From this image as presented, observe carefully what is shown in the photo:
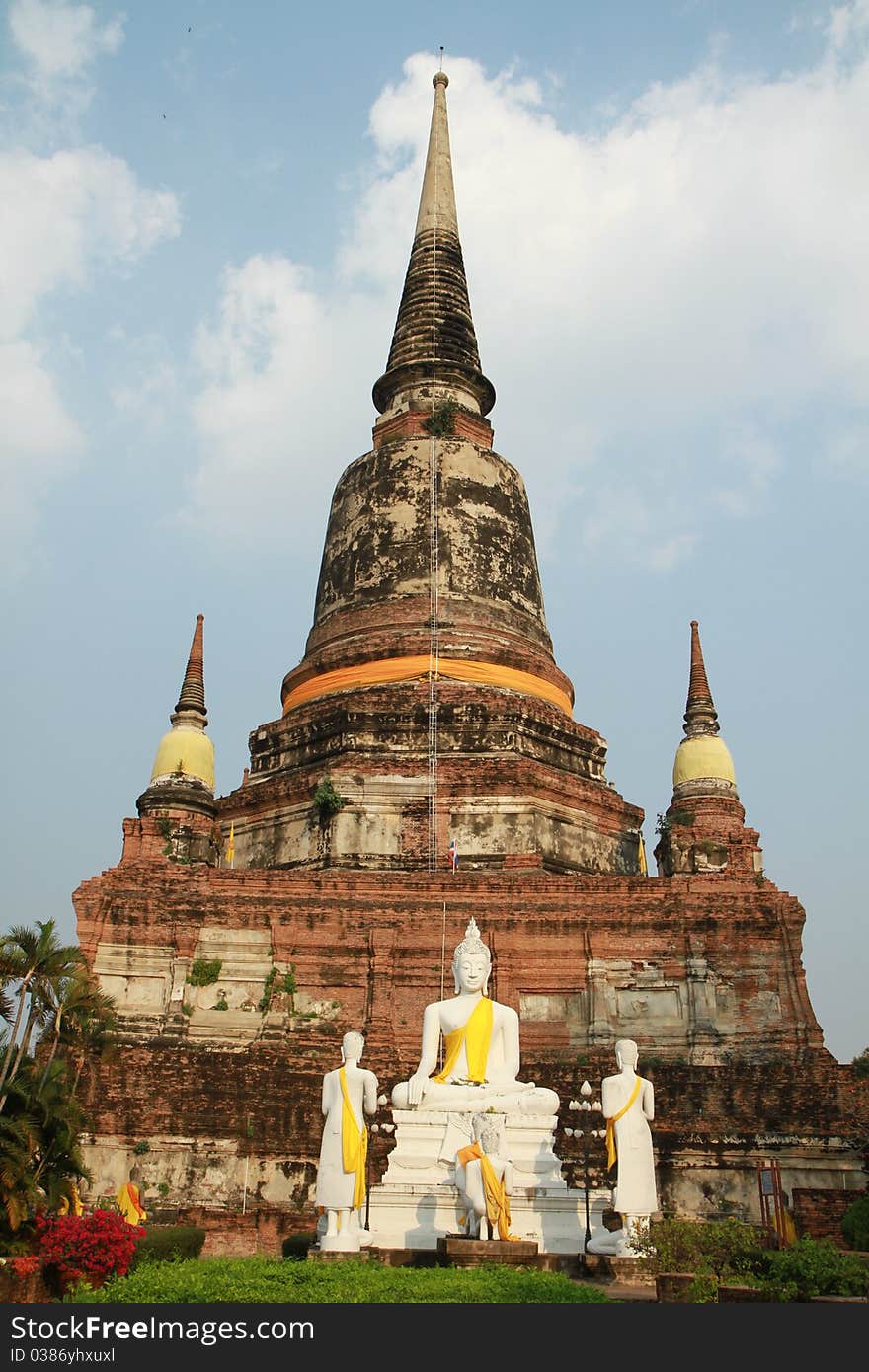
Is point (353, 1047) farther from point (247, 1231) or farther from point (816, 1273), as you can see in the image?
point (816, 1273)

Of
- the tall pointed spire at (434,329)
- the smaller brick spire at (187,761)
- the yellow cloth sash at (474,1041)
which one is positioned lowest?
the yellow cloth sash at (474,1041)

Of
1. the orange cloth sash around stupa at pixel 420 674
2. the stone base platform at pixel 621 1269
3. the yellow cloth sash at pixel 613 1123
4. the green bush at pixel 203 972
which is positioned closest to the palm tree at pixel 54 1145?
the green bush at pixel 203 972

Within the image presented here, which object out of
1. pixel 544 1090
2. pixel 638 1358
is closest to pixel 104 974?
pixel 544 1090

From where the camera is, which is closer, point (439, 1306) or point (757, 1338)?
point (757, 1338)

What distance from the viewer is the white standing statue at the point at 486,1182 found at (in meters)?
11.1

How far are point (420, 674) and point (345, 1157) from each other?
14.2 m

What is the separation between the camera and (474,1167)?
1128cm

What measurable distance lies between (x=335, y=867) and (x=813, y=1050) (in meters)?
8.59

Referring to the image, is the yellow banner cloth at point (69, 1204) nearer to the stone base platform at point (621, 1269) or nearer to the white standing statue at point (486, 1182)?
the white standing statue at point (486, 1182)

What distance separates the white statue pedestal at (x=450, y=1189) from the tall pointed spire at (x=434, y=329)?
19944 mm

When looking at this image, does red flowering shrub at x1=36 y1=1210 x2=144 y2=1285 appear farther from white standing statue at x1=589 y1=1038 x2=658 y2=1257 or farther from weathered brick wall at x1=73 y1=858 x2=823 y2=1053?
weathered brick wall at x1=73 y1=858 x2=823 y2=1053

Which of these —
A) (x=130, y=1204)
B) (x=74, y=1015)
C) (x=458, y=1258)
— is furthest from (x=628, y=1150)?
(x=74, y=1015)

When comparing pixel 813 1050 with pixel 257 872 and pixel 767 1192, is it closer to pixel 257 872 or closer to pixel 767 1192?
pixel 767 1192

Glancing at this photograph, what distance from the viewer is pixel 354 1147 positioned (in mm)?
11914
